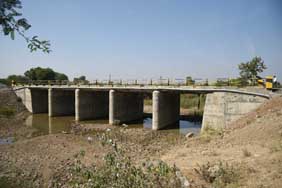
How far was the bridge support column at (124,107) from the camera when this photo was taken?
28781 mm

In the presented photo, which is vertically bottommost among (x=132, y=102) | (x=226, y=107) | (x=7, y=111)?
(x=7, y=111)

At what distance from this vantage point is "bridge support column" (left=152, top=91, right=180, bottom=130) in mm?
24812

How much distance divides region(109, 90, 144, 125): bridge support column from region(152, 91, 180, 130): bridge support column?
583 centimetres

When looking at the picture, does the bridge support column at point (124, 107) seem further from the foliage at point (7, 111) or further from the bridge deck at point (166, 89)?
the foliage at point (7, 111)

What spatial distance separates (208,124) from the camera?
68.2 ft

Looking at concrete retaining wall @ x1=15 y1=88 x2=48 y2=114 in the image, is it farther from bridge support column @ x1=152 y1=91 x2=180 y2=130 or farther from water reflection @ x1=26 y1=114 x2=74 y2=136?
bridge support column @ x1=152 y1=91 x2=180 y2=130

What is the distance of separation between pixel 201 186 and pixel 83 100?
28865mm

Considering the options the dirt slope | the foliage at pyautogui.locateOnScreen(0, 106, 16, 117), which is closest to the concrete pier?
the foliage at pyautogui.locateOnScreen(0, 106, 16, 117)

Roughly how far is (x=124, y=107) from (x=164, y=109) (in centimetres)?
664

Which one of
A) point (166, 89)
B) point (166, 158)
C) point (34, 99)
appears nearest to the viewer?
point (166, 158)

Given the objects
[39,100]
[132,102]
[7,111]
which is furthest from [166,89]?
[39,100]

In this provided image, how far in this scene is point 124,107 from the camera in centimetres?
3073

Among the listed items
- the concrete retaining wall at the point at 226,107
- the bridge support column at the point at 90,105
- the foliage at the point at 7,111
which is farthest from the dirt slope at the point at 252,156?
the foliage at the point at 7,111

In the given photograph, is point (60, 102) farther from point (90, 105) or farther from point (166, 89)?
point (166, 89)
